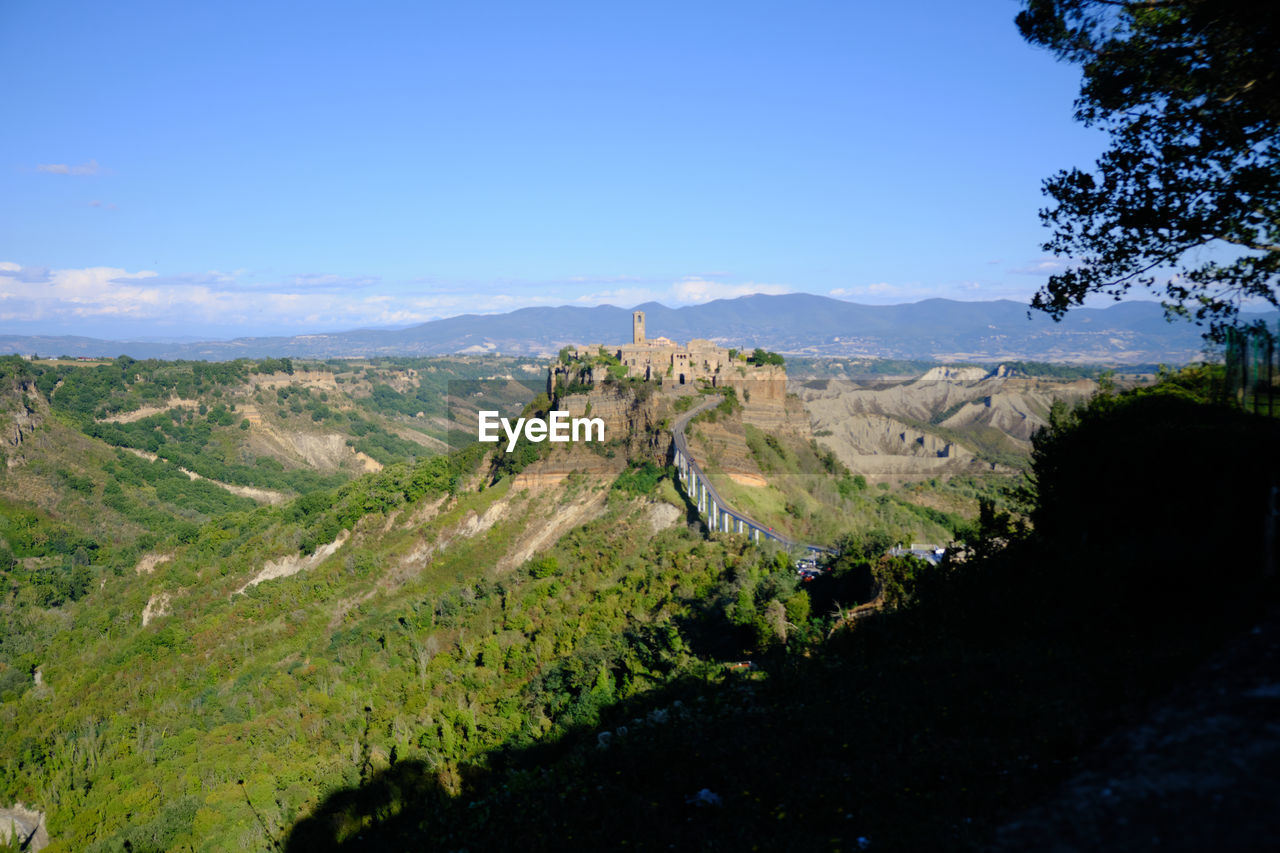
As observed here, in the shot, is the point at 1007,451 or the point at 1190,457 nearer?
the point at 1190,457

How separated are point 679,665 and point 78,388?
109 metres

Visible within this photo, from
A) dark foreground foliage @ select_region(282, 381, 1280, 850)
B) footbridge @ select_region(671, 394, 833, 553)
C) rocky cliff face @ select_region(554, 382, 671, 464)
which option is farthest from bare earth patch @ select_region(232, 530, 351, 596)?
dark foreground foliage @ select_region(282, 381, 1280, 850)

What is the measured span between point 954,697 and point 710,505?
881 inches

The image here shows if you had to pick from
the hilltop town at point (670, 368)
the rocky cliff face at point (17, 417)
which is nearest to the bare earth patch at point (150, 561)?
the rocky cliff face at point (17, 417)

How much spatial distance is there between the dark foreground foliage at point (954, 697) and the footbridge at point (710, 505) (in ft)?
40.0

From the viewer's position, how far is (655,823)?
330 inches

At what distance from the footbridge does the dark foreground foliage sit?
A: 1218cm

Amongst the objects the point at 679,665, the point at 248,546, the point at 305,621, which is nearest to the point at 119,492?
the point at 248,546

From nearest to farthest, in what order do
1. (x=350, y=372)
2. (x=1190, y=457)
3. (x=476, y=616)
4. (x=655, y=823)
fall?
(x=655, y=823), (x=1190, y=457), (x=476, y=616), (x=350, y=372)

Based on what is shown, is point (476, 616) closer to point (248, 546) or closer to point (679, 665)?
point (679, 665)

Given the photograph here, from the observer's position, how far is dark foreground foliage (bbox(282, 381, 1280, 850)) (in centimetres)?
719

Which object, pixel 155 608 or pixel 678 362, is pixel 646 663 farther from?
pixel 155 608

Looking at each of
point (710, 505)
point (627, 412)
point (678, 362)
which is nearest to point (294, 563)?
point (627, 412)

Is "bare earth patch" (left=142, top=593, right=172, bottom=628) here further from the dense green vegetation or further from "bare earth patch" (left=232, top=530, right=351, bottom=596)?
"bare earth patch" (left=232, top=530, right=351, bottom=596)
